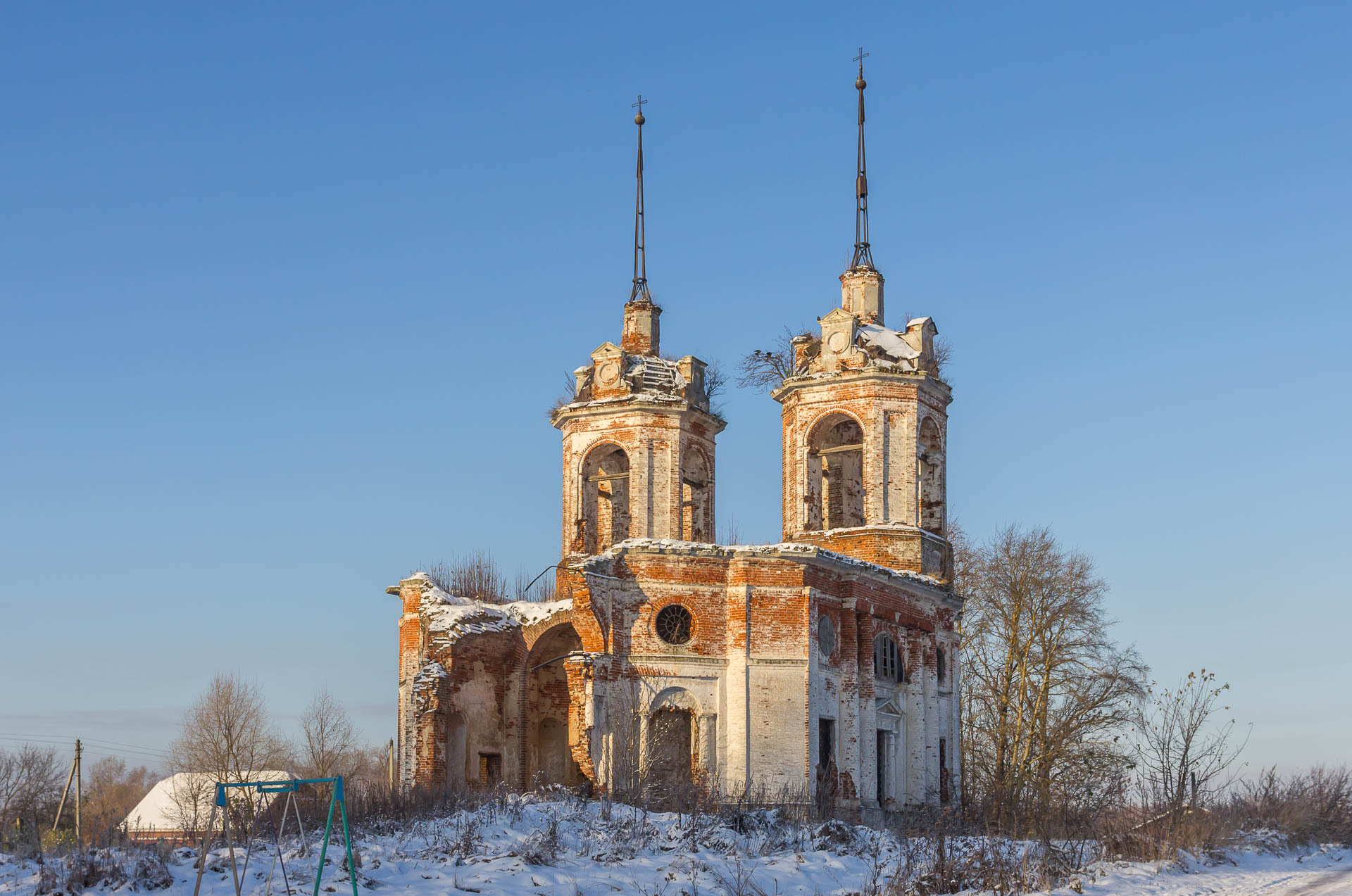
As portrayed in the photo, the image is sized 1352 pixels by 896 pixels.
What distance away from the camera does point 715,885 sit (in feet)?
50.4

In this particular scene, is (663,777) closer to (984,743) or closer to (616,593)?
(616,593)

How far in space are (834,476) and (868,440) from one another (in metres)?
2.15

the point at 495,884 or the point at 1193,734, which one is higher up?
the point at 1193,734

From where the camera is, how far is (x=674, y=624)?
979 inches

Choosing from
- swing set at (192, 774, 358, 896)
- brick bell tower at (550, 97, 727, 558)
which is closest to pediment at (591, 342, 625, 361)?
brick bell tower at (550, 97, 727, 558)

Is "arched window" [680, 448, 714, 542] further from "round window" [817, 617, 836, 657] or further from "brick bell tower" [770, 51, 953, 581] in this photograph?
"round window" [817, 617, 836, 657]

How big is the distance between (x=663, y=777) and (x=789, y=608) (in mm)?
3651

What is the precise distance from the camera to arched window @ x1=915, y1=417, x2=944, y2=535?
29.3 metres

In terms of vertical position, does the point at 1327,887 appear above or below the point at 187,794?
above

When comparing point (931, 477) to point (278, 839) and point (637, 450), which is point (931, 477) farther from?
point (278, 839)

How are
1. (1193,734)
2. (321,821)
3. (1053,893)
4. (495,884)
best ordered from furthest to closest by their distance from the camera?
(1193,734) → (321,821) → (1053,893) → (495,884)

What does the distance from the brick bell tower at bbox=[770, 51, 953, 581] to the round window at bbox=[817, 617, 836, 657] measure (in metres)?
2.50

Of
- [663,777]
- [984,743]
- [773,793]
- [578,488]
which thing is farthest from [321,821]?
[984,743]

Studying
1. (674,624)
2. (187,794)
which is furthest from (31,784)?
(674,624)
